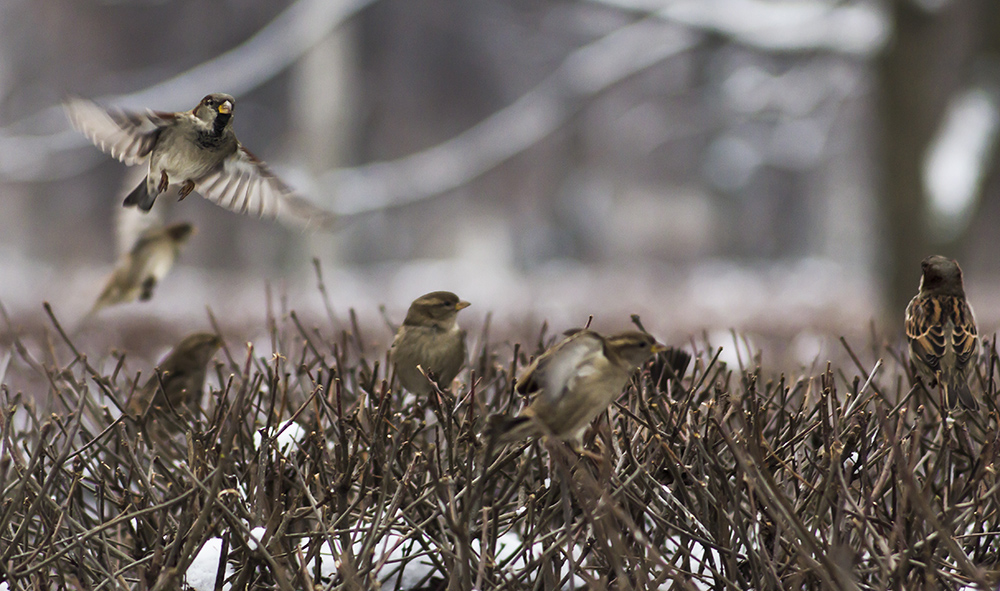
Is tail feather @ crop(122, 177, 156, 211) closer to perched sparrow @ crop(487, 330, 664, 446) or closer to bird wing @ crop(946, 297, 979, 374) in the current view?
perched sparrow @ crop(487, 330, 664, 446)

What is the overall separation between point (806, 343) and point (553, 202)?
5578 mm

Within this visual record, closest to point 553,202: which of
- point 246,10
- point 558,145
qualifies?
point 558,145

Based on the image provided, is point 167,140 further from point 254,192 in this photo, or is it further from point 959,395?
point 959,395

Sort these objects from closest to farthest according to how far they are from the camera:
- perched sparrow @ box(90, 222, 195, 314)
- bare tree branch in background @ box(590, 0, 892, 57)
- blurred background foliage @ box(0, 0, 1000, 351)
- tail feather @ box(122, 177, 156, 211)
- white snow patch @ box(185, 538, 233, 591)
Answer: tail feather @ box(122, 177, 156, 211), white snow patch @ box(185, 538, 233, 591), perched sparrow @ box(90, 222, 195, 314), blurred background foliage @ box(0, 0, 1000, 351), bare tree branch in background @ box(590, 0, 892, 57)

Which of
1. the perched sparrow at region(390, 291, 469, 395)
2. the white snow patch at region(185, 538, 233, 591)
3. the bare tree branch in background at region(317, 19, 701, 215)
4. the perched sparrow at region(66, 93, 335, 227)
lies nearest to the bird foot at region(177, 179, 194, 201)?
the perched sparrow at region(66, 93, 335, 227)

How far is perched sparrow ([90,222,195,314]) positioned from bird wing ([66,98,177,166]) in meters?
0.82

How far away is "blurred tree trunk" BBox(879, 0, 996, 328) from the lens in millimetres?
4855

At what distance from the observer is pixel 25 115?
9234 millimetres

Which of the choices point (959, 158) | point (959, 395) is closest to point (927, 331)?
point (959, 395)

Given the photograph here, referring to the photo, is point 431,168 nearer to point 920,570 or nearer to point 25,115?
point 25,115

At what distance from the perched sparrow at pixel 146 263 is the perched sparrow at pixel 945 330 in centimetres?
145

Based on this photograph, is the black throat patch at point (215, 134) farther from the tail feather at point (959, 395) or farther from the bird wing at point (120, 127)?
the tail feather at point (959, 395)

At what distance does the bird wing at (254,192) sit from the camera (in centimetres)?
106

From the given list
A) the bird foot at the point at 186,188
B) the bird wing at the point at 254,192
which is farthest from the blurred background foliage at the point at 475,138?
the bird foot at the point at 186,188
